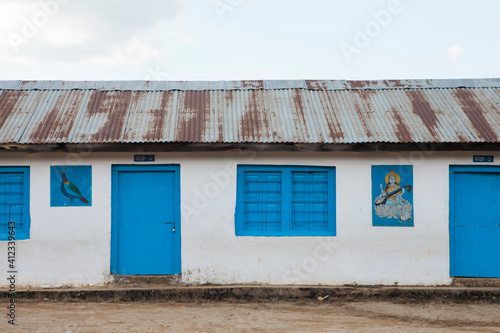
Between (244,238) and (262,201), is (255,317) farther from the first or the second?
(262,201)

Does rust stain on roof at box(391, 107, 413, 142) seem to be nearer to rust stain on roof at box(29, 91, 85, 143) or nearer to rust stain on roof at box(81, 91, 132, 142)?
rust stain on roof at box(81, 91, 132, 142)

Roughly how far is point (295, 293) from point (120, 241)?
3.13 metres

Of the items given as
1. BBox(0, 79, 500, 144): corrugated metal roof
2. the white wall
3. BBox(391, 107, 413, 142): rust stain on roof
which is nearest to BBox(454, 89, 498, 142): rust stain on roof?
BBox(0, 79, 500, 144): corrugated metal roof

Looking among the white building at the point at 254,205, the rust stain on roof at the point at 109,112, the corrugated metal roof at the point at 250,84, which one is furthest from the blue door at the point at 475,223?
the rust stain on roof at the point at 109,112

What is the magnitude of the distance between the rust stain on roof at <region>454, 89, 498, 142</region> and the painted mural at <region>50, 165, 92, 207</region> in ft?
22.1

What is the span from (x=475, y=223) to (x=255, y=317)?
4.30 meters

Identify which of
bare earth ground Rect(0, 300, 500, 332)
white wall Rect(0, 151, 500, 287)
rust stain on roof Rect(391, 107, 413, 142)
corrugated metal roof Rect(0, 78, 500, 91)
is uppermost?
corrugated metal roof Rect(0, 78, 500, 91)

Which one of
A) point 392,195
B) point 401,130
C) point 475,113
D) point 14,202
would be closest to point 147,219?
point 14,202

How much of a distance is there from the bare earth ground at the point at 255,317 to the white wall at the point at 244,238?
0.61 m

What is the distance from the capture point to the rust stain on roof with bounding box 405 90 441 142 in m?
8.75

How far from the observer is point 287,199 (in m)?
8.77

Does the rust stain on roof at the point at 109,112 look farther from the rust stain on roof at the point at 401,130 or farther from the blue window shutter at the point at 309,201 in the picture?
the rust stain on roof at the point at 401,130

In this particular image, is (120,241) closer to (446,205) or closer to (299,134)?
(299,134)

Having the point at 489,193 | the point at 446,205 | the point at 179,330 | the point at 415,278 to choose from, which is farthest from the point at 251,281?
the point at 489,193
